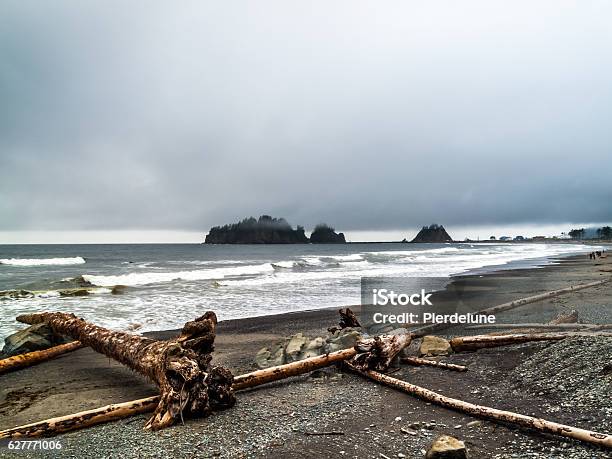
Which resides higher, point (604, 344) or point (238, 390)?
point (604, 344)

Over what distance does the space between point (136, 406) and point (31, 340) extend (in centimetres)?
548

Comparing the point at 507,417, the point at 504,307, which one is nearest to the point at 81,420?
the point at 507,417

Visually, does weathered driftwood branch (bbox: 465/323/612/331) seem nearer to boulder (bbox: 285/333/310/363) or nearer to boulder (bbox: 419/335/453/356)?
boulder (bbox: 419/335/453/356)

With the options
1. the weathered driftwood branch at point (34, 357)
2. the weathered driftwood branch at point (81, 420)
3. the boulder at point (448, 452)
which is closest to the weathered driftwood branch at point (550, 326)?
the boulder at point (448, 452)

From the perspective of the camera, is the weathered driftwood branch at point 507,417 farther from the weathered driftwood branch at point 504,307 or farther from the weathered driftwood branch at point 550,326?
the weathered driftwood branch at point 550,326

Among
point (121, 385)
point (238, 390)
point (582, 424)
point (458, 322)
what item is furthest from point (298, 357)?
point (458, 322)

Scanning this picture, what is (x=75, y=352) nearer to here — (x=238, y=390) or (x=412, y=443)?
(x=238, y=390)

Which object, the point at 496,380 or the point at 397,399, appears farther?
the point at 496,380

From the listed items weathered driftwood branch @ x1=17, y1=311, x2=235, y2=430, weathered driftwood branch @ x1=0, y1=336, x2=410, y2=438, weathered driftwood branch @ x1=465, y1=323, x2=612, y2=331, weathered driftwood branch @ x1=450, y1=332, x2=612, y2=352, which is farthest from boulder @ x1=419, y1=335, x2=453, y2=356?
weathered driftwood branch @ x1=17, y1=311, x2=235, y2=430

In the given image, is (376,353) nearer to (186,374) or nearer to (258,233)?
(186,374)

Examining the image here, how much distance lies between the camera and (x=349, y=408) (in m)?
5.18

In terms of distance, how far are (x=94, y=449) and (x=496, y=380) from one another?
545 cm

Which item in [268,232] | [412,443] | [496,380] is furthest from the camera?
[268,232]

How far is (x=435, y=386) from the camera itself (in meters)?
5.88
